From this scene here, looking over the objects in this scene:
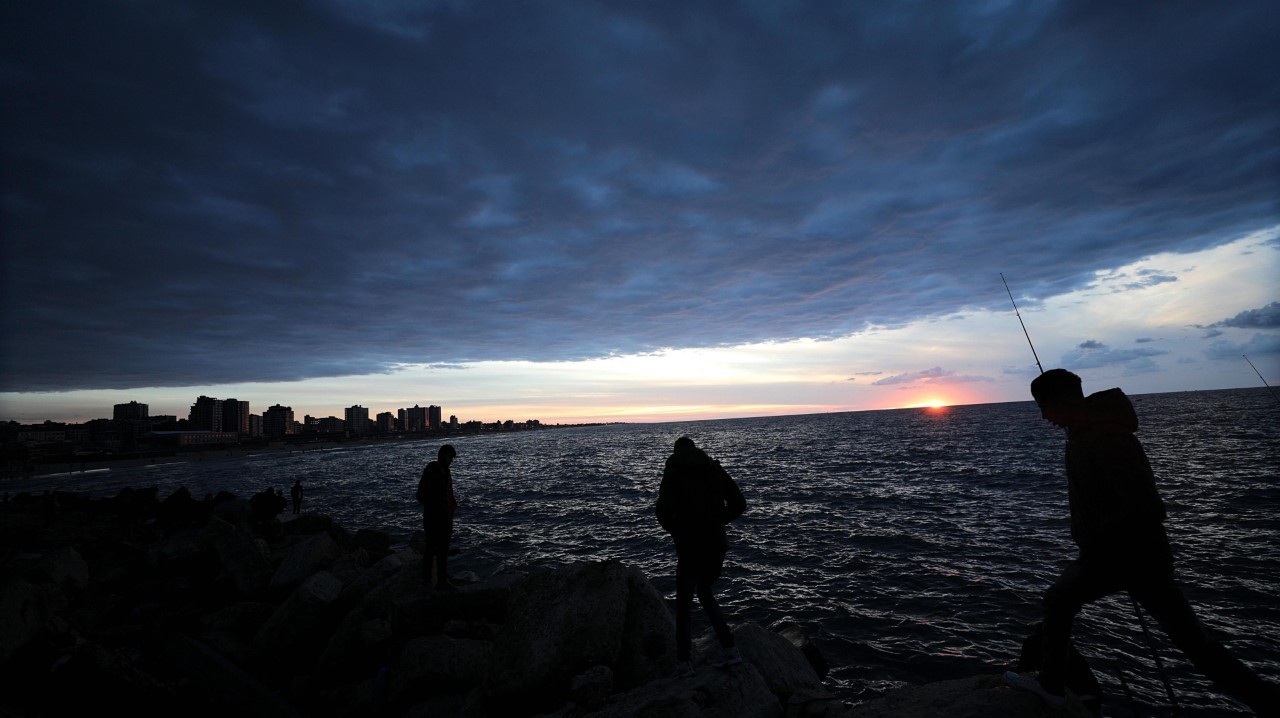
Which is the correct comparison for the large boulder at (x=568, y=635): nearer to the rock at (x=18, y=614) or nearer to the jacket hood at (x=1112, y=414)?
the jacket hood at (x=1112, y=414)

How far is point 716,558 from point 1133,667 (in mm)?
8390

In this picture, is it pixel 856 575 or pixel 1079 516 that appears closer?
pixel 1079 516

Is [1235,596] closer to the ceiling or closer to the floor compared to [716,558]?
closer to the floor

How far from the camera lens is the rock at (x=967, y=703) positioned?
411 centimetres

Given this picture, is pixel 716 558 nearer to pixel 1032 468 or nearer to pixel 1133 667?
pixel 1133 667

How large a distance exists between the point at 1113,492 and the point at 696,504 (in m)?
3.47

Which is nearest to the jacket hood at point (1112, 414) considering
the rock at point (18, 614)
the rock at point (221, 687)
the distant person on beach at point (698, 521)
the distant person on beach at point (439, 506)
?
the distant person on beach at point (698, 521)

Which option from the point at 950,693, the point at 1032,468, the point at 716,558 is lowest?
the point at 1032,468

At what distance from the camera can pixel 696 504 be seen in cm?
564

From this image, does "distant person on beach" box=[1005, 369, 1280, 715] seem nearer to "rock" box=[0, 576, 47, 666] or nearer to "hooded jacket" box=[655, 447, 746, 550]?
"hooded jacket" box=[655, 447, 746, 550]

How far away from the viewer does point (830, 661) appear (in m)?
9.40

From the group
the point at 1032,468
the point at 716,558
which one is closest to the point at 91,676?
the point at 716,558

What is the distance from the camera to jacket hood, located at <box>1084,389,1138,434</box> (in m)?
3.88

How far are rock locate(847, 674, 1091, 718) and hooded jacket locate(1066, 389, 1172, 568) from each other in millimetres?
1370
